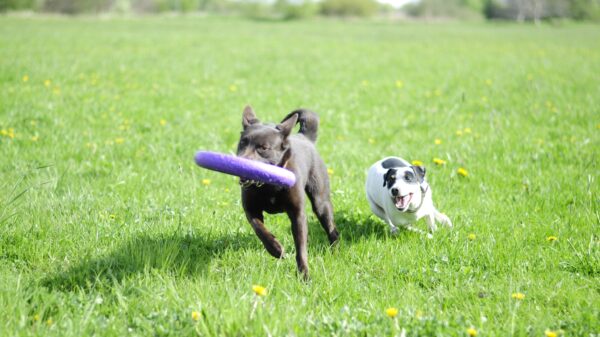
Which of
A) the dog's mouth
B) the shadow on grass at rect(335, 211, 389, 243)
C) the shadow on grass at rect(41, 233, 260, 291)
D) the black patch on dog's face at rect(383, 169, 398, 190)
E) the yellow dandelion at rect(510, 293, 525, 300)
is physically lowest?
the shadow on grass at rect(335, 211, 389, 243)

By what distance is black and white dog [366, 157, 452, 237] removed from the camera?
4.24 metres

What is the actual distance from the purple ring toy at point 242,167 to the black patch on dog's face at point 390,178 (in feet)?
4.31

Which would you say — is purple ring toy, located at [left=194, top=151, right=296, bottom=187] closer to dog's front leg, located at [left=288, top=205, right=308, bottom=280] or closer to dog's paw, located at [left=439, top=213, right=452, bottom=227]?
dog's front leg, located at [left=288, top=205, right=308, bottom=280]

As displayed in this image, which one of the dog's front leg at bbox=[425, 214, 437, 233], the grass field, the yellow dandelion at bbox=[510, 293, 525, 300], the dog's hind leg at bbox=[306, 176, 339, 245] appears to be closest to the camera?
the grass field

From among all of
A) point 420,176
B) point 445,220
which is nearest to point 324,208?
point 420,176

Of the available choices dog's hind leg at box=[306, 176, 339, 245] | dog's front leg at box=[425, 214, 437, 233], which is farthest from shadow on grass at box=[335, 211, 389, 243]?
dog's front leg at box=[425, 214, 437, 233]

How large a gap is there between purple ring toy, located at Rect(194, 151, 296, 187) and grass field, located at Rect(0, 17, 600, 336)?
0.64 meters

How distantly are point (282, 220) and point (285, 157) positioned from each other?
46.1 inches

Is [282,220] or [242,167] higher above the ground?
[242,167]

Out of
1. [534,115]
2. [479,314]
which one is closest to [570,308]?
[479,314]

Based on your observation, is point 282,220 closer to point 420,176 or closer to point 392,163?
point 392,163

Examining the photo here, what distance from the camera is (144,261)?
11.6 feet

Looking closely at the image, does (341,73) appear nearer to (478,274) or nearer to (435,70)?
(435,70)

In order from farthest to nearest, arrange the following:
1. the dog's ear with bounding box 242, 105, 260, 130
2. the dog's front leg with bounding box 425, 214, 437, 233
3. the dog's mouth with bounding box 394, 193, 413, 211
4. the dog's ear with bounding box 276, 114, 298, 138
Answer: the dog's front leg with bounding box 425, 214, 437, 233
the dog's mouth with bounding box 394, 193, 413, 211
the dog's ear with bounding box 242, 105, 260, 130
the dog's ear with bounding box 276, 114, 298, 138
